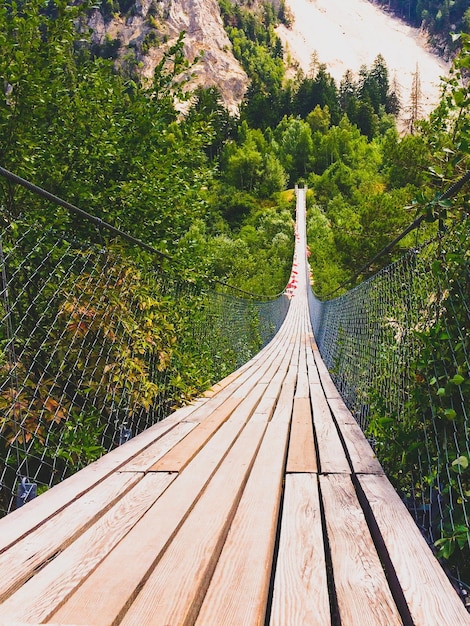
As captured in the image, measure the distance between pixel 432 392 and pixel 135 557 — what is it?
0.91 metres

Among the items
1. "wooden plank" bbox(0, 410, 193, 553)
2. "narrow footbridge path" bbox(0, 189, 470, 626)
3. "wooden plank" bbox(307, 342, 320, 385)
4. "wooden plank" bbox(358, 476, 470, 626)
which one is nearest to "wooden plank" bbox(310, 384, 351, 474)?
"narrow footbridge path" bbox(0, 189, 470, 626)

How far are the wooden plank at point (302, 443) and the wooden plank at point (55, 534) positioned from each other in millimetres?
542

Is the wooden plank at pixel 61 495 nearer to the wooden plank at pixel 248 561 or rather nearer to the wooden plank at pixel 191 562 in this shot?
the wooden plank at pixel 191 562

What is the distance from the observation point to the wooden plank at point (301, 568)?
0.83 metres

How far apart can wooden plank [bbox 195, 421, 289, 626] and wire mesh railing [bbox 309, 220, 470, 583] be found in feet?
1.30

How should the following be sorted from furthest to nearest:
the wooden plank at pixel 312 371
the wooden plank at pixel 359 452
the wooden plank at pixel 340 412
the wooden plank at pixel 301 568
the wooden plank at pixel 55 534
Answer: the wooden plank at pixel 312 371, the wooden plank at pixel 340 412, the wooden plank at pixel 359 452, the wooden plank at pixel 55 534, the wooden plank at pixel 301 568

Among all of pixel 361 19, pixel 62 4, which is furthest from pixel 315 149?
pixel 361 19

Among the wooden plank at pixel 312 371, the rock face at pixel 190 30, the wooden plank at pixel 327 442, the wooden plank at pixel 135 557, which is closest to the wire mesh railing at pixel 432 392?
the wooden plank at pixel 327 442

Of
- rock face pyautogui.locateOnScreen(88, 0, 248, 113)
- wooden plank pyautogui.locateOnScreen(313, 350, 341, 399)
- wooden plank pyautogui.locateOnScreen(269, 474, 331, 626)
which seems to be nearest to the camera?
wooden plank pyautogui.locateOnScreen(269, 474, 331, 626)

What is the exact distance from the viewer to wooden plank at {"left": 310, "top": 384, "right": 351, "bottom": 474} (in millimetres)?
1633

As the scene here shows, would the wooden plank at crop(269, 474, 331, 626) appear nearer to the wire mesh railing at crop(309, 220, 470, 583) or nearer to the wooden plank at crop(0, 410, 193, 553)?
the wire mesh railing at crop(309, 220, 470, 583)

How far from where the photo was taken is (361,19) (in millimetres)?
102188

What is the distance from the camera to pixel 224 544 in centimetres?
108

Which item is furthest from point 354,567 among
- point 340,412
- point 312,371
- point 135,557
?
point 312,371
